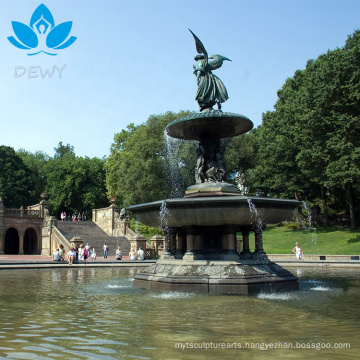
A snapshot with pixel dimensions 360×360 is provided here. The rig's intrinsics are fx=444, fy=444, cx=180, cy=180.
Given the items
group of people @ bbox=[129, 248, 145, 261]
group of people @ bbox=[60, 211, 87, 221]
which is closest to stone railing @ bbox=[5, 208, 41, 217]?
group of people @ bbox=[60, 211, 87, 221]

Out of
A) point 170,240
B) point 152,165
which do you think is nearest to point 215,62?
point 170,240

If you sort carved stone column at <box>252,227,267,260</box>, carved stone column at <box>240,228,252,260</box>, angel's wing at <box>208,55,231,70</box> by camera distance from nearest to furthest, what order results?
1. carved stone column at <box>252,227,267,260</box>
2. carved stone column at <box>240,228,252,260</box>
3. angel's wing at <box>208,55,231,70</box>

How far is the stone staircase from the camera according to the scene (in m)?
40.0

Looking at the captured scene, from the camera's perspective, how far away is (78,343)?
5391 mm

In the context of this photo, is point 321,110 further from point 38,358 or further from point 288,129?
point 38,358

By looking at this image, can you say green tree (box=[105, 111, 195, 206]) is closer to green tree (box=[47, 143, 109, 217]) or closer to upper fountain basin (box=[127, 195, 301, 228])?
green tree (box=[47, 143, 109, 217])

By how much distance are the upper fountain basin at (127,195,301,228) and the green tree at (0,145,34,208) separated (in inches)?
2029

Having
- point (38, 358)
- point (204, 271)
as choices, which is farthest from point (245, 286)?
point (38, 358)

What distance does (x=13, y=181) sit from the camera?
2366 inches

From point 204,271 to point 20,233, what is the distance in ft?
124

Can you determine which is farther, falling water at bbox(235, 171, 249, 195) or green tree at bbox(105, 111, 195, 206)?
falling water at bbox(235, 171, 249, 195)

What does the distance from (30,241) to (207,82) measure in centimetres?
4046

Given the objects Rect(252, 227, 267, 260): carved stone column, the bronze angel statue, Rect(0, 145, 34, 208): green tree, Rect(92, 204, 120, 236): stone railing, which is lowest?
Rect(252, 227, 267, 260): carved stone column

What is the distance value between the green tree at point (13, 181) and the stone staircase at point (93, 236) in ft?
57.1
